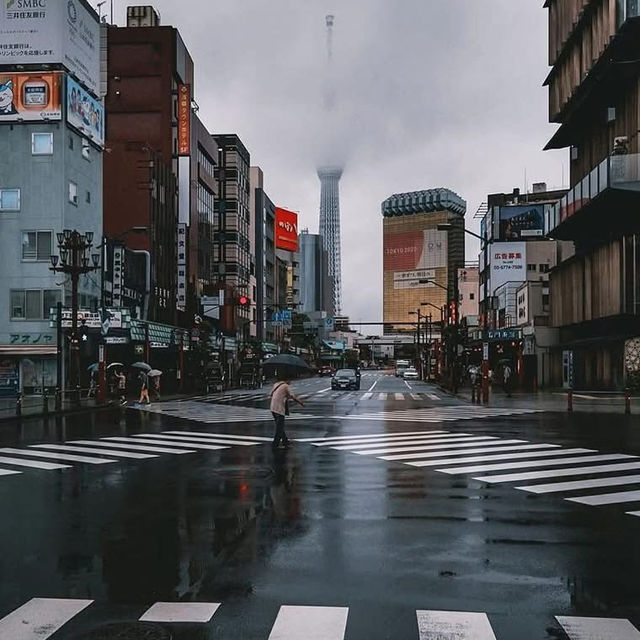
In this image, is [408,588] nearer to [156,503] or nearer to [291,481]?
[156,503]

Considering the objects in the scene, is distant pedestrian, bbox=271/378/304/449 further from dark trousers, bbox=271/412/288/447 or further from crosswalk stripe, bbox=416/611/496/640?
Result: crosswalk stripe, bbox=416/611/496/640

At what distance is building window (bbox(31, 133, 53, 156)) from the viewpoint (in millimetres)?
51531

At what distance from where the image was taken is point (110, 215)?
6500 centimetres

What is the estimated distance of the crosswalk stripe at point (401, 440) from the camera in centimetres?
1962

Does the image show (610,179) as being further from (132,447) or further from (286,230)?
(286,230)

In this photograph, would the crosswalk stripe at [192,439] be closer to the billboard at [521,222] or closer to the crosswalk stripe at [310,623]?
the crosswalk stripe at [310,623]

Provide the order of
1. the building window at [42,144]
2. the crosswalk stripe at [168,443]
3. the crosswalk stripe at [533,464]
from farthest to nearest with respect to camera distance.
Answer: the building window at [42,144], the crosswalk stripe at [168,443], the crosswalk stripe at [533,464]

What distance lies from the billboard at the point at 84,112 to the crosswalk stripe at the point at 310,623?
50.7 metres

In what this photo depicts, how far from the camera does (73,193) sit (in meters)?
53.1

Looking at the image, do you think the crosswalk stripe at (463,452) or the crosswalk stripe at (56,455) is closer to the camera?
the crosswalk stripe at (56,455)

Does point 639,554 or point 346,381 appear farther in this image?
point 346,381

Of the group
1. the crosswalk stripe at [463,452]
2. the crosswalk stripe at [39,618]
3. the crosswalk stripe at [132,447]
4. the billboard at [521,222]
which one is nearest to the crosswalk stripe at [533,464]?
the crosswalk stripe at [463,452]

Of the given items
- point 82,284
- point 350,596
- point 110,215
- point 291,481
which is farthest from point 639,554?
point 110,215

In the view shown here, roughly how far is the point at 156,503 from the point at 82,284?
43.9 meters
